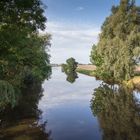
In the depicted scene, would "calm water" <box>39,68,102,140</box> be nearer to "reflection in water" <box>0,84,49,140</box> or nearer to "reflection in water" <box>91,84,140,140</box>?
"reflection in water" <box>91,84,140,140</box>

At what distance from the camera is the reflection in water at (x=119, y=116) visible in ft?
70.3

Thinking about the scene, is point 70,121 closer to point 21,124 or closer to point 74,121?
point 74,121

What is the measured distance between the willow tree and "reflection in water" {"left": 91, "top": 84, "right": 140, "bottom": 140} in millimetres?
11270

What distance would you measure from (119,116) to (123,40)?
26091 mm

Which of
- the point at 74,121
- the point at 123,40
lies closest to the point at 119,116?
the point at 74,121

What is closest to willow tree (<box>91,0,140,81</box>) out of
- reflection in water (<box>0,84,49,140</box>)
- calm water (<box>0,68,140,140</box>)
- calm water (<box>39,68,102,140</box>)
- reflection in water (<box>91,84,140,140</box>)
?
reflection in water (<box>91,84,140,140</box>)

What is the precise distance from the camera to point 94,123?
2592 cm

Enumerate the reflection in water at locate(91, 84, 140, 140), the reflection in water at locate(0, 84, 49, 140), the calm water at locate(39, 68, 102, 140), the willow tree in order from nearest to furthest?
the reflection in water at locate(0, 84, 49, 140) → the reflection in water at locate(91, 84, 140, 140) → the calm water at locate(39, 68, 102, 140) → the willow tree

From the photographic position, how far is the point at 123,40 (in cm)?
5188

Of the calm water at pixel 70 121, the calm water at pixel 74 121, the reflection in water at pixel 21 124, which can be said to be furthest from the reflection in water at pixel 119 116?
the reflection in water at pixel 21 124

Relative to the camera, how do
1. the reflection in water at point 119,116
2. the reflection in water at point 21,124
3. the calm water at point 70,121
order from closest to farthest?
the reflection in water at point 21,124, the reflection in water at point 119,116, the calm water at point 70,121

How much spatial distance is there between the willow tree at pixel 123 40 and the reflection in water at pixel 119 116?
11270 mm

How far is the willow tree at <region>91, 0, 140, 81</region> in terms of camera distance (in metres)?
50.3

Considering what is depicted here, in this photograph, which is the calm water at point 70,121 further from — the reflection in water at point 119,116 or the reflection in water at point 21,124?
the reflection in water at point 21,124
